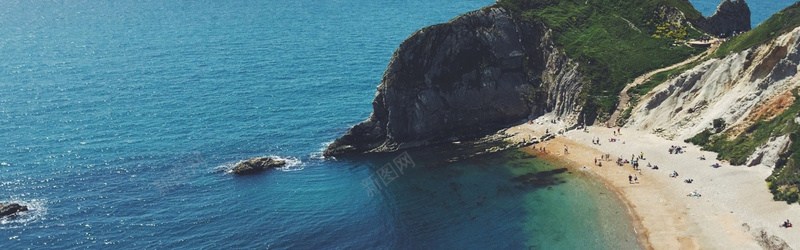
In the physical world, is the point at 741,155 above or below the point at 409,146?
below

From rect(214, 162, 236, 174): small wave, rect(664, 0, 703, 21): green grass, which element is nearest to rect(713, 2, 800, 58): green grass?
rect(664, 0, 703, 21): green grass

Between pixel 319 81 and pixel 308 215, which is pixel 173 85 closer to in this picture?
pixel 319 81

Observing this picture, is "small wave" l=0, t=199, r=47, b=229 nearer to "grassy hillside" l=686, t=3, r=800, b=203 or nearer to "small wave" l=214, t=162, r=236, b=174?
"small wave" l=214, t=162, r=236, b=174

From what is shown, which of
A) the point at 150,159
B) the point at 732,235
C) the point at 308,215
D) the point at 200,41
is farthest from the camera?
the point at 200,41

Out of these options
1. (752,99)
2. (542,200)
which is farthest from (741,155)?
(542,200)

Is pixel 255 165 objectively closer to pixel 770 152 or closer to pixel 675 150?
pixel 675 150

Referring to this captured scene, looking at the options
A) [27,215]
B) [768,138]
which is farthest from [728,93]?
[27,215]

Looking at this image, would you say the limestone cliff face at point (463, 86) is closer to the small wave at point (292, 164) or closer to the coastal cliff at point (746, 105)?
the small wave at point (292, 164)
